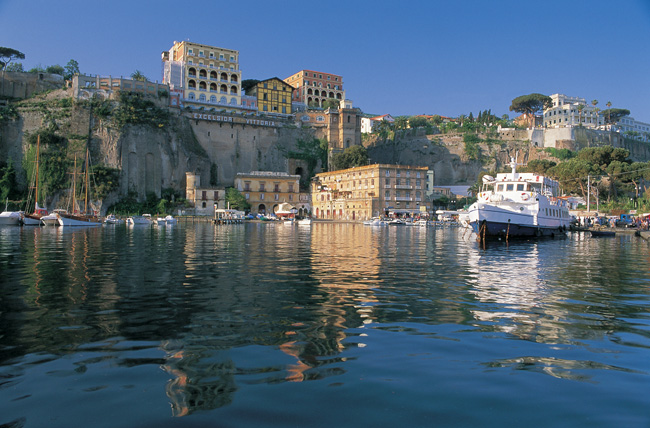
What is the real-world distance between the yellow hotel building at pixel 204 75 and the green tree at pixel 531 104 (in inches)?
2702

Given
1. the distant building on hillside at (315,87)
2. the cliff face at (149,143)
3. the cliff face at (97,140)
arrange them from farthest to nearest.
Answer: the distant building on hillside at (315,87)
the cliff face at (149,143)
the cliff face at (97,140)

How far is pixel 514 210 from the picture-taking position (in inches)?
1218

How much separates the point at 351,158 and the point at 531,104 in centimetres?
5617

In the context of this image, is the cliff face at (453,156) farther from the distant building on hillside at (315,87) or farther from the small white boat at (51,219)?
the small white boat at (51,219)

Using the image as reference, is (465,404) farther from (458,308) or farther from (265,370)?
(458,308)

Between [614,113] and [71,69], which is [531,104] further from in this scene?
[71,69]

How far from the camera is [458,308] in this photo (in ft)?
28.3

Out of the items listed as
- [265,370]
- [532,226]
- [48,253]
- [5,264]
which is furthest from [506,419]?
[532,226]

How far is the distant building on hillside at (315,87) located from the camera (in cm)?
10062

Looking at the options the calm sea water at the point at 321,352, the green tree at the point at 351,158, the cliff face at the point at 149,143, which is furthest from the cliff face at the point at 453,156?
the calm sea water at the point at 321,352

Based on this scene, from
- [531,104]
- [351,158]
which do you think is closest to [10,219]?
[351,158]

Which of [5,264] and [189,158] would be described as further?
[189,158]

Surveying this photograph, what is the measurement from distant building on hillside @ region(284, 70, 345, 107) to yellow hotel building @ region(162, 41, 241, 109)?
19.2 metres

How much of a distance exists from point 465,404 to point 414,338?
2.18 meters
